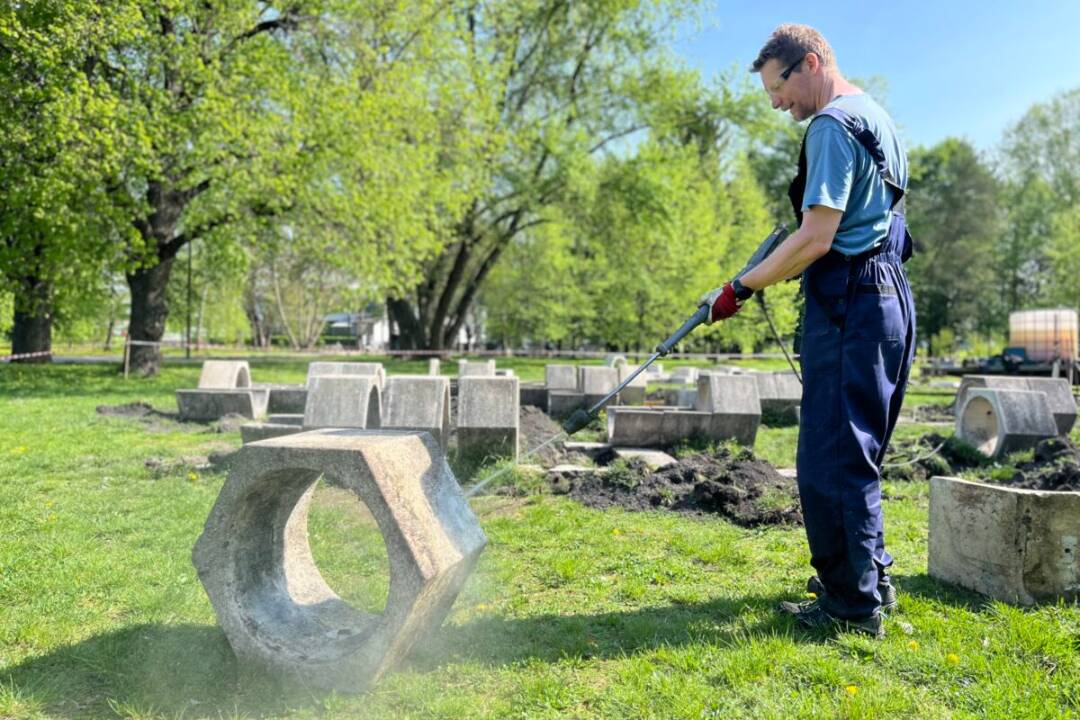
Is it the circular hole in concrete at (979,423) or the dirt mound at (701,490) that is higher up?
the circular hole in concrete at (979,423)

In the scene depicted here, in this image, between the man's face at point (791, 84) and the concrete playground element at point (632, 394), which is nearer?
the man's face at point (791, 84)

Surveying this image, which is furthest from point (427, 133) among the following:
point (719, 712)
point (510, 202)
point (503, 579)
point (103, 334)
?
point (103, 334)

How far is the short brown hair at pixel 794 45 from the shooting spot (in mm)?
3541

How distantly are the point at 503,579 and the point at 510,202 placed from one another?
2307 centimetres

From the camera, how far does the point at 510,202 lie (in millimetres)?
26344

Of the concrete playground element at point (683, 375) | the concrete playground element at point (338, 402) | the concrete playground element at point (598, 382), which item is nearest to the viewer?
the concrete playground element at point (338, 402)

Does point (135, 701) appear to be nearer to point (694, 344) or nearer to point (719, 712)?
point (719, 712)

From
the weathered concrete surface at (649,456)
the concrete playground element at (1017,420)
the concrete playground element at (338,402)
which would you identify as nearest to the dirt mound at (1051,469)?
the concrete playground element at (1017,420)

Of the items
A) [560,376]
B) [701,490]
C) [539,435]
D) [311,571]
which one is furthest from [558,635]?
[560,376]

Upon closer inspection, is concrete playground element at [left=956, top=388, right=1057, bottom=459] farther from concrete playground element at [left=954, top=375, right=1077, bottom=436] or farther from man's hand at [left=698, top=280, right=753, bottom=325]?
man's hand at [left=698, top=280, right=753, bottom=325]

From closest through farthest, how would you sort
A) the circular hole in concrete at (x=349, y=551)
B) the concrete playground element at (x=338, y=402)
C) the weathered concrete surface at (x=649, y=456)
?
the circular hole in concrete at (x=349, y=551) < the concrete playground element at (x=338, y=402) < the weathered concrete surface at (x=649, y=456)

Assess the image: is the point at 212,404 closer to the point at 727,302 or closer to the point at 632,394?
the point at 632,394

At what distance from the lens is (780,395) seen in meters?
11.5

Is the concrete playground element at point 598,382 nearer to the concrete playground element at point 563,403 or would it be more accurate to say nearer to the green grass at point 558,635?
the concrete playground element at point 563,403
